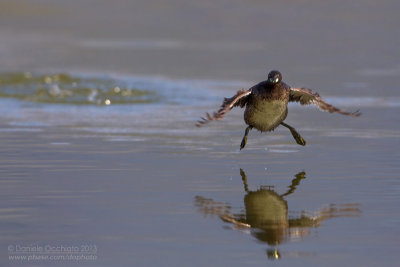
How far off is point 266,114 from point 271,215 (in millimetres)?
3057

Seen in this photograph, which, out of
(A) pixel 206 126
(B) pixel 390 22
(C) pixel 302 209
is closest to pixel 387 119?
(A) pixel 206 126

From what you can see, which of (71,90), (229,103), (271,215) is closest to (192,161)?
(229,103)

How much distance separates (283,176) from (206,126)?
3875 millimetres

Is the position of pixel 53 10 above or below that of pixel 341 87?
above

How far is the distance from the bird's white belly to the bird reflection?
1.95 m

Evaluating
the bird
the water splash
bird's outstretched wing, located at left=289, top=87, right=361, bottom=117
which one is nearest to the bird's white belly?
the bird

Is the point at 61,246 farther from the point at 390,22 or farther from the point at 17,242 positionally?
the point at 390,22

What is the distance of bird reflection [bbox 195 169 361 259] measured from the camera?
7973 millimetres

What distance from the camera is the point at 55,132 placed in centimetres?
1346

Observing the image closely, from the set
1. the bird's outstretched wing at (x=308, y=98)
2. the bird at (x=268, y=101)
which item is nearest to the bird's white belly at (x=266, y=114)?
the bird at (x=268, y=101)

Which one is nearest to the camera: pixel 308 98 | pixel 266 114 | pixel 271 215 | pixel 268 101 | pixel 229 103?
pixel 271 215

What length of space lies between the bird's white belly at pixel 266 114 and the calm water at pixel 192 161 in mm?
340

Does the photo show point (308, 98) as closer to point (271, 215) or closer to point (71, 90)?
point (271, 215)

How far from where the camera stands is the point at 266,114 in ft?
38.0
